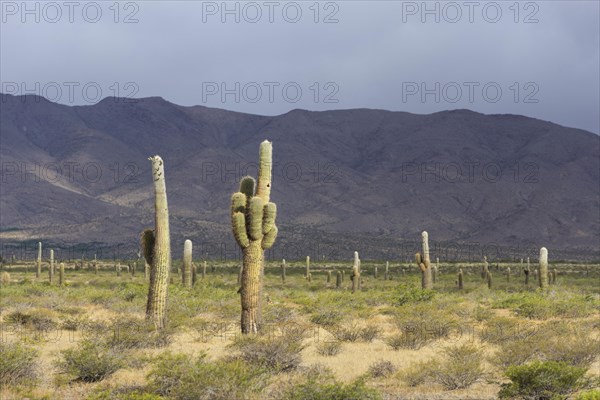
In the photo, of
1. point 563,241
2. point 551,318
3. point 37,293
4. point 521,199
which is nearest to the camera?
point 551,318

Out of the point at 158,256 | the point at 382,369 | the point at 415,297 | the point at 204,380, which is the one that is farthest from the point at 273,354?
the point at 415,297

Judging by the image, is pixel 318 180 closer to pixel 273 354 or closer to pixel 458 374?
pixel 273 354

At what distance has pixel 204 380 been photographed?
32.6 feet

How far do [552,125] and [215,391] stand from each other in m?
175

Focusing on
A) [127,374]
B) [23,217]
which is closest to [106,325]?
[127,374]

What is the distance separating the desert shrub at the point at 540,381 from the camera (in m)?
10.6

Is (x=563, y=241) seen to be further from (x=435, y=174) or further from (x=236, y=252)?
(x=236, y=252)

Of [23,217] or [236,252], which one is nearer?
[236,252]

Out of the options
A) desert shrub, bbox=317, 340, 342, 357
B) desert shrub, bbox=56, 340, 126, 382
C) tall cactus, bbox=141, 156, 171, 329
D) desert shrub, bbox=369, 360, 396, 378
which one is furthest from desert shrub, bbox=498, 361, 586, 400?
tall cactus, bbox=141, 156, 171, 329

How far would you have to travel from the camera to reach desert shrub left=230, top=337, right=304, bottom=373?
41.0 ft

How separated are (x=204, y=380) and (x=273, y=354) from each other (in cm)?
281

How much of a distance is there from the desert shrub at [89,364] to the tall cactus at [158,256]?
5.27 metres

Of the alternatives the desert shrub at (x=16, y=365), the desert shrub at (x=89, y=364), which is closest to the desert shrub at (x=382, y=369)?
the desert shrub at (x=89, y=364)

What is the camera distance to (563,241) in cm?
11875
